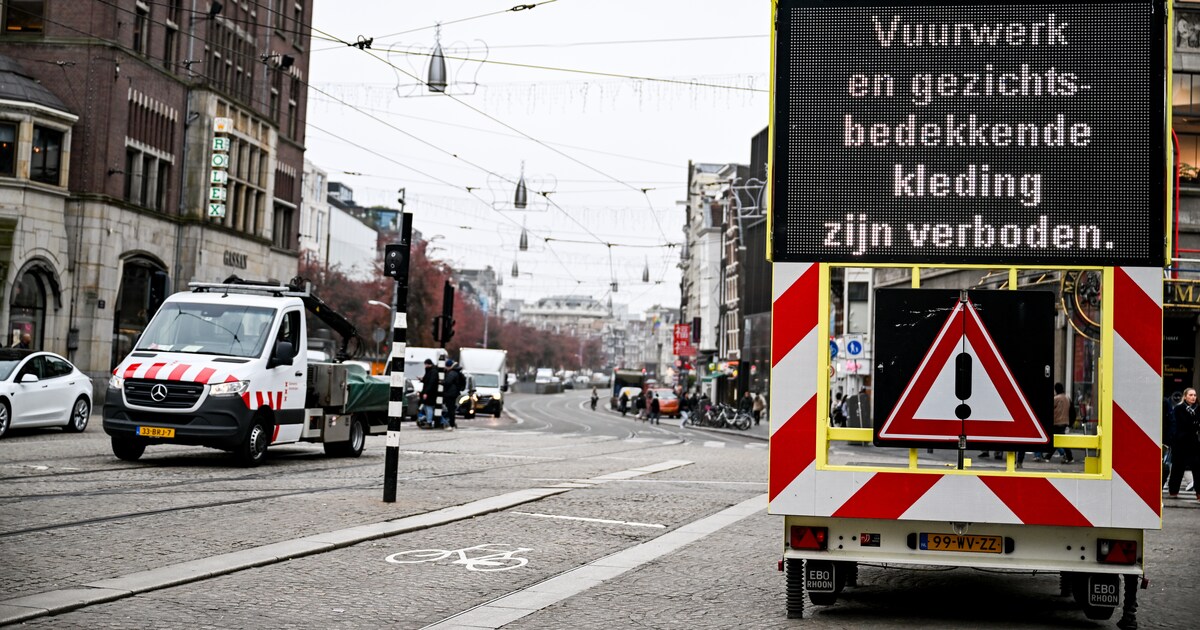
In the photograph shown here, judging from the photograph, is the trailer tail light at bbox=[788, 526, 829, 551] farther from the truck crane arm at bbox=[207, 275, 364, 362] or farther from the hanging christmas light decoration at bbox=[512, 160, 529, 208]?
the hanging christmas light decoration at bbox=[512, 160, 529, 208]

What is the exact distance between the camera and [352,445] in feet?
73.5

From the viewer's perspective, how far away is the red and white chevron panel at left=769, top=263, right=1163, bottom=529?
740 cm

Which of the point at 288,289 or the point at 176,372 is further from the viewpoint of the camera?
the point at 288,289

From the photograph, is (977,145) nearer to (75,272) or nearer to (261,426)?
(261,426)

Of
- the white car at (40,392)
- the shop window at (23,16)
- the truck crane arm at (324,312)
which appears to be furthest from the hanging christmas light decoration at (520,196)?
the truck crane arm at (324,312)

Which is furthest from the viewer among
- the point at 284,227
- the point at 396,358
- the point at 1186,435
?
the point at 284,227

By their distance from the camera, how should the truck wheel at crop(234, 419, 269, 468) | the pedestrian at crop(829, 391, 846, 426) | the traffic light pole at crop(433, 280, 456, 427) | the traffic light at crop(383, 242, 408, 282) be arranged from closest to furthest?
1. the traffic light at crop(383, 242, 408, 282)
2. the truck wheel at crop(234, 419, 269, 468)
3. the traffic light pole at crop(433, 280, 456, 427)
4. the pedestrian at crop(829, 391, 846, 426)

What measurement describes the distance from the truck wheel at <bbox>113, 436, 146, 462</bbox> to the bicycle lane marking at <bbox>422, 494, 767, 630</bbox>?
8.59m

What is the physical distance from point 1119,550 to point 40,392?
20.8 m

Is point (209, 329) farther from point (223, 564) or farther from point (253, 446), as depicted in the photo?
point (223, 564)

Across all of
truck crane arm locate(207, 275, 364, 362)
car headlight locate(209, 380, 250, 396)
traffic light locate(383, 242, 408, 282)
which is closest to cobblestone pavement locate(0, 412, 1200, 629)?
car headlight locate(209, 380, 250, 396)

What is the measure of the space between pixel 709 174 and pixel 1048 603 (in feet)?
338

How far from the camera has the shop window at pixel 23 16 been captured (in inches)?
1543

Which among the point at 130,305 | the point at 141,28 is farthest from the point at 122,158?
the point at 130,305
